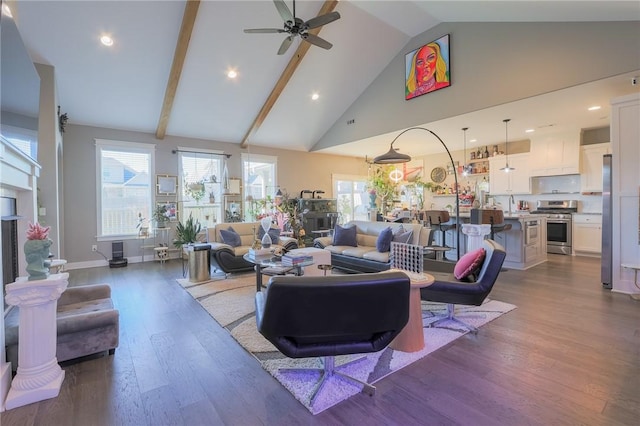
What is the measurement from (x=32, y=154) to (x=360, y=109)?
21.0 ft

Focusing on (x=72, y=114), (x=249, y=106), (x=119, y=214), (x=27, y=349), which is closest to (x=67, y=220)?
(x=119, y=214)

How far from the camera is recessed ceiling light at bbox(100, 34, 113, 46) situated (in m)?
4.39

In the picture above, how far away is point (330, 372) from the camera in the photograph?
2090 mm

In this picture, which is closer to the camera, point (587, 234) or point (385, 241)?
point (385, 241)

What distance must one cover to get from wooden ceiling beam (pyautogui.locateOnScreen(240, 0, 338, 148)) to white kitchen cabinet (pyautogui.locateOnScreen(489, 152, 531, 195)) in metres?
5.68

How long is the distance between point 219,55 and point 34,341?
16.5ft

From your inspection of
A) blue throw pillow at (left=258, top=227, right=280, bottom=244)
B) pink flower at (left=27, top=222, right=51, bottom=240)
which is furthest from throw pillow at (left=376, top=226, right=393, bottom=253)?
pink flower at (left=27, top=222, right=51, bottom=240)

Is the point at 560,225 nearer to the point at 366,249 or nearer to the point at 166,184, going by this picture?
the point at 366,249

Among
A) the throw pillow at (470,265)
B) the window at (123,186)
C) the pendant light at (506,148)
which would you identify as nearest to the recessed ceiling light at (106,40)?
the window at (123,186)

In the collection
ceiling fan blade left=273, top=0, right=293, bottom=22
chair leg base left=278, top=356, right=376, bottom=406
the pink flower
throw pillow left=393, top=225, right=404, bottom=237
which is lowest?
chair leg base left=278, top=356, right=376, bottom=406

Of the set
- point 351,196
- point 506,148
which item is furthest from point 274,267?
point 506,148

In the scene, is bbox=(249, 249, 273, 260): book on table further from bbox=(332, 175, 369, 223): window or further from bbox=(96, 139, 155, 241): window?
bbox=(332, 175, 369, 223): window

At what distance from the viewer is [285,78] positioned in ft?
20.1

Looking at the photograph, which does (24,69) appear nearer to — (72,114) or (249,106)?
(72,114)
